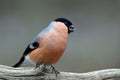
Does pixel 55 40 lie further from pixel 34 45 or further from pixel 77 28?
pixel 77 28

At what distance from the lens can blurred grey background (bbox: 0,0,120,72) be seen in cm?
545

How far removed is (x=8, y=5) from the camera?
6113mm

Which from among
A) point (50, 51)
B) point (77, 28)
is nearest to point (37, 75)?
point (50, 51)

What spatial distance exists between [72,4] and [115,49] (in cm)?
92

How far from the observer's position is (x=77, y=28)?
19.4ft

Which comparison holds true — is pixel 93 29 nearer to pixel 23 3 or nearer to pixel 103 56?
pixel 103 56

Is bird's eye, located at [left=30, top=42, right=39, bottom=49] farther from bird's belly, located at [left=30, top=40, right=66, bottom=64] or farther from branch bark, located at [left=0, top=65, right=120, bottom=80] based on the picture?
branch bark, located at [left=0, top=65, right=120, bottom=80]

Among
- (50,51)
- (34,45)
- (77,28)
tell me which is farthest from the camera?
(77,28)

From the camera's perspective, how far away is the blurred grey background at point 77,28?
5453 mm

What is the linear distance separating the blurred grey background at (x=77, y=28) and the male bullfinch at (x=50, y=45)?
202cm

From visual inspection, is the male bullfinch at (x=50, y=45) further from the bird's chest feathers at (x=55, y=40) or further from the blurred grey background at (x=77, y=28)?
the blurred grey background at (x=77, y=28)

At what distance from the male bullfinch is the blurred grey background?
6.61 ft

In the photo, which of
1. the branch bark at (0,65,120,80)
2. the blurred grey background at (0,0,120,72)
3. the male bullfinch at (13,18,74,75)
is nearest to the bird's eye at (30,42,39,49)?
the male bullfinch at (13,18,74,75)

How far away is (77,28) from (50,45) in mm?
2803
